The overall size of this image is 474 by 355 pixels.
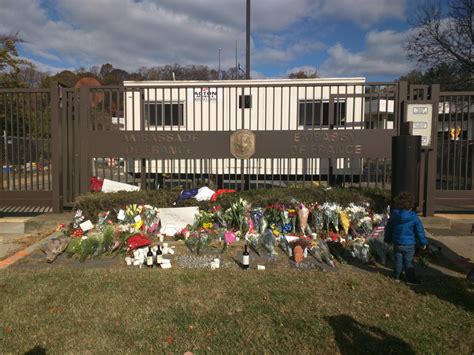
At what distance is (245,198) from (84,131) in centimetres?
343

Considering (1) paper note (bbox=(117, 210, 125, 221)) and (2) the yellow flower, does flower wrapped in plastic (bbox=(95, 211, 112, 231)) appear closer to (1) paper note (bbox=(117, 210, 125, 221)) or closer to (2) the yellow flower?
(1) paper note (bbox=(117, 210, 125, 221))

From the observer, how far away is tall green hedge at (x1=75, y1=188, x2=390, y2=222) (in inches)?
243

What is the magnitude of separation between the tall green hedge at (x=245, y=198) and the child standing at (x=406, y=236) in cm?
199

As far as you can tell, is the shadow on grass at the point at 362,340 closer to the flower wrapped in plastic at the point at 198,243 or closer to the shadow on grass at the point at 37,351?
the shadow on grass at the point at 37,351

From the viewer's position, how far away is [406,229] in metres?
4.08

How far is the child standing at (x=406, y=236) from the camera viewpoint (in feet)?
13.3

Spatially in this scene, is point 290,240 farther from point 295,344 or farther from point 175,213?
point 295,344

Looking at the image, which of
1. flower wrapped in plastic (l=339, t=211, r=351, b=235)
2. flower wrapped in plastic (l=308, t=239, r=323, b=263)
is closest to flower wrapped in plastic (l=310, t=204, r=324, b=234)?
flower wrapped in plastic (l=339, t=211, r=351, b=235)

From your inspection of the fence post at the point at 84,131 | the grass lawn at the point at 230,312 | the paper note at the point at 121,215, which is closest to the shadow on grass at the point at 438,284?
the grass lawn at the point at 230,312

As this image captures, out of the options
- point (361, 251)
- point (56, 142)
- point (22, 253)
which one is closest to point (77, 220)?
point (22, 253)

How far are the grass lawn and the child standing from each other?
0.22 metres

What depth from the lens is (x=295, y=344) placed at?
9.20 ft

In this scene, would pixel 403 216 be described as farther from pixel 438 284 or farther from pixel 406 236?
pixel 438 284

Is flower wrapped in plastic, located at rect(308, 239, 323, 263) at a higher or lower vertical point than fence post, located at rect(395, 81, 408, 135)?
lower
